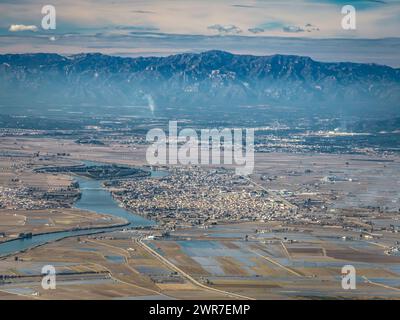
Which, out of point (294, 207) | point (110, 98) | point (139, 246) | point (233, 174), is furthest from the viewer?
point (110, 98)

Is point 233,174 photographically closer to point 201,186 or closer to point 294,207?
point 201,186

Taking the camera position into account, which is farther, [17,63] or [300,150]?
[17,63]

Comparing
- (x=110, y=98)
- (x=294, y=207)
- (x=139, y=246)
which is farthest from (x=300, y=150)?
(x=110, y=98)

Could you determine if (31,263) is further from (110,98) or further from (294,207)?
(110,98)

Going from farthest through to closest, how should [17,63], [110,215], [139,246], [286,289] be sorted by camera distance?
[17,63] → [110,215] → [139,246] → [286,289]

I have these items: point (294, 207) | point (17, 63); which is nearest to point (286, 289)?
point (294, 207)

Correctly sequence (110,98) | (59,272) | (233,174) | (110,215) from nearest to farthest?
(59,272) → (110,215) → (233,174) → (110,98)

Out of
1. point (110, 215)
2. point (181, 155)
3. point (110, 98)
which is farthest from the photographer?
point (110, 98)

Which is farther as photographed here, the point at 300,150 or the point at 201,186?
the point at 300,150

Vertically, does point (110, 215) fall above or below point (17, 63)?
below
